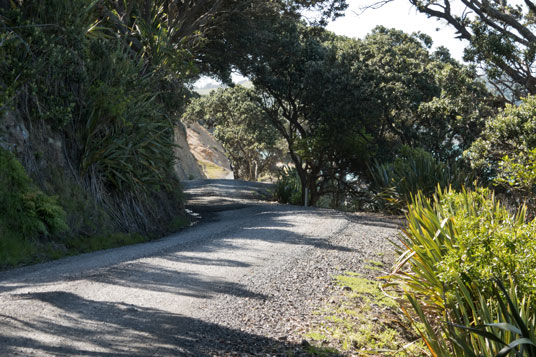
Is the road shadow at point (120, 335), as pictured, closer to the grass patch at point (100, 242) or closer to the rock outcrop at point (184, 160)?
the grass patch at point (100, 242)

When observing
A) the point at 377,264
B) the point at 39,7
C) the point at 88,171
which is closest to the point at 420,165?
the point at 377,264

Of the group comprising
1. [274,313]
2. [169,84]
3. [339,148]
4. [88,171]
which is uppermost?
[169,84]

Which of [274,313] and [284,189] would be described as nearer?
[274,313]

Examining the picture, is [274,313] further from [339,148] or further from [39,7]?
[339,148]

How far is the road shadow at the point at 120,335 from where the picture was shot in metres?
4.23

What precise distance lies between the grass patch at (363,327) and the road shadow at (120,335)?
486 mm

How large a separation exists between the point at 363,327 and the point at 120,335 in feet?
8.46

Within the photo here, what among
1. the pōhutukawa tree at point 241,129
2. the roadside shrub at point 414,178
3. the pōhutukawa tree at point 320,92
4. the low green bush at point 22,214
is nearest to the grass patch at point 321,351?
the low green bush at point 22,214

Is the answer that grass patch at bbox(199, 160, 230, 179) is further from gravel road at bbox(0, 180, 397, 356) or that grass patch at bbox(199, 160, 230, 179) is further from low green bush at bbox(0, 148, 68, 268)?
low green bush at bbox(0, 148, 68, 268)

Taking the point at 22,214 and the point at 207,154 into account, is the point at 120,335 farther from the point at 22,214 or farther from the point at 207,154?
the point at 207,154

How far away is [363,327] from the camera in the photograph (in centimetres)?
580

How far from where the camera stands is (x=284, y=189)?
23094 millimetres

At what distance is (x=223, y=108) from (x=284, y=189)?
2174cm

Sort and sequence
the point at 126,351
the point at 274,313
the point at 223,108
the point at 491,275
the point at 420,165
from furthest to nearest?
1. the point at 223,108
2. the point at 420,165
3. the point at 274,313
4. the point at 491,275
5. the point at 126,351
